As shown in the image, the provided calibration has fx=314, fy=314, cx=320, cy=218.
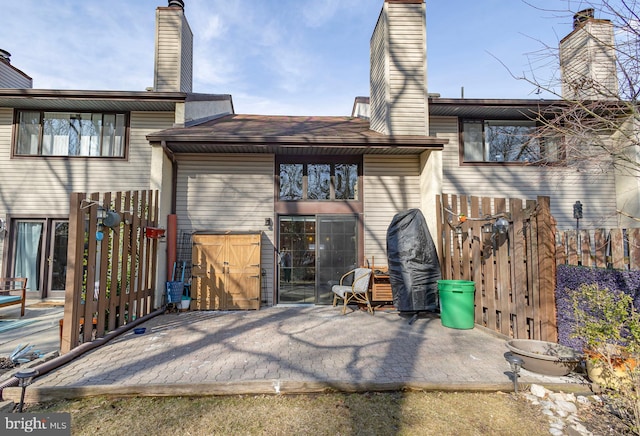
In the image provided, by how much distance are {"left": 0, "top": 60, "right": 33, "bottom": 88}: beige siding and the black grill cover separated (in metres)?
11.0

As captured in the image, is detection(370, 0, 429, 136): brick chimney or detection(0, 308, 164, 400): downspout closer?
detection(0, 308, 164, 400): downspout

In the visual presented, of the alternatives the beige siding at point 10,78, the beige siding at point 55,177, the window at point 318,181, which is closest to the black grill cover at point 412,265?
the window at point 318,181

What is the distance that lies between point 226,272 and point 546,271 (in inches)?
211

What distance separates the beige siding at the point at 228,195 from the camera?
698 centimetres

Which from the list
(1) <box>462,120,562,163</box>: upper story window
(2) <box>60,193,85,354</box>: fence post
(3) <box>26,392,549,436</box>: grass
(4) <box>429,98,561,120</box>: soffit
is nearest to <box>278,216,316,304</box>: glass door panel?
(2) <box>60,193,85,354</box>: fence post

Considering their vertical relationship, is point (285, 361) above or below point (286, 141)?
below

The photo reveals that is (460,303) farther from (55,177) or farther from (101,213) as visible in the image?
(55,177)

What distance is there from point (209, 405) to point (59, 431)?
1065 millimetres

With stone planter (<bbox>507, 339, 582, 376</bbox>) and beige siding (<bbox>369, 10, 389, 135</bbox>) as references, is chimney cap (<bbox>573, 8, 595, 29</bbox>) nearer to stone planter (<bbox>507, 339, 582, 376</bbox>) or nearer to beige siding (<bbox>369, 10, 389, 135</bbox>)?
stone planter (<bbox>507, 339, 582, 376</bbox>)

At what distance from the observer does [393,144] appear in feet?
21.3

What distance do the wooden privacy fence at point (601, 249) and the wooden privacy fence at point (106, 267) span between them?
5.95 metres

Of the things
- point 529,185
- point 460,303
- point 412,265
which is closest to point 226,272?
point 412,265

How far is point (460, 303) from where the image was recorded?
16.5 ft
